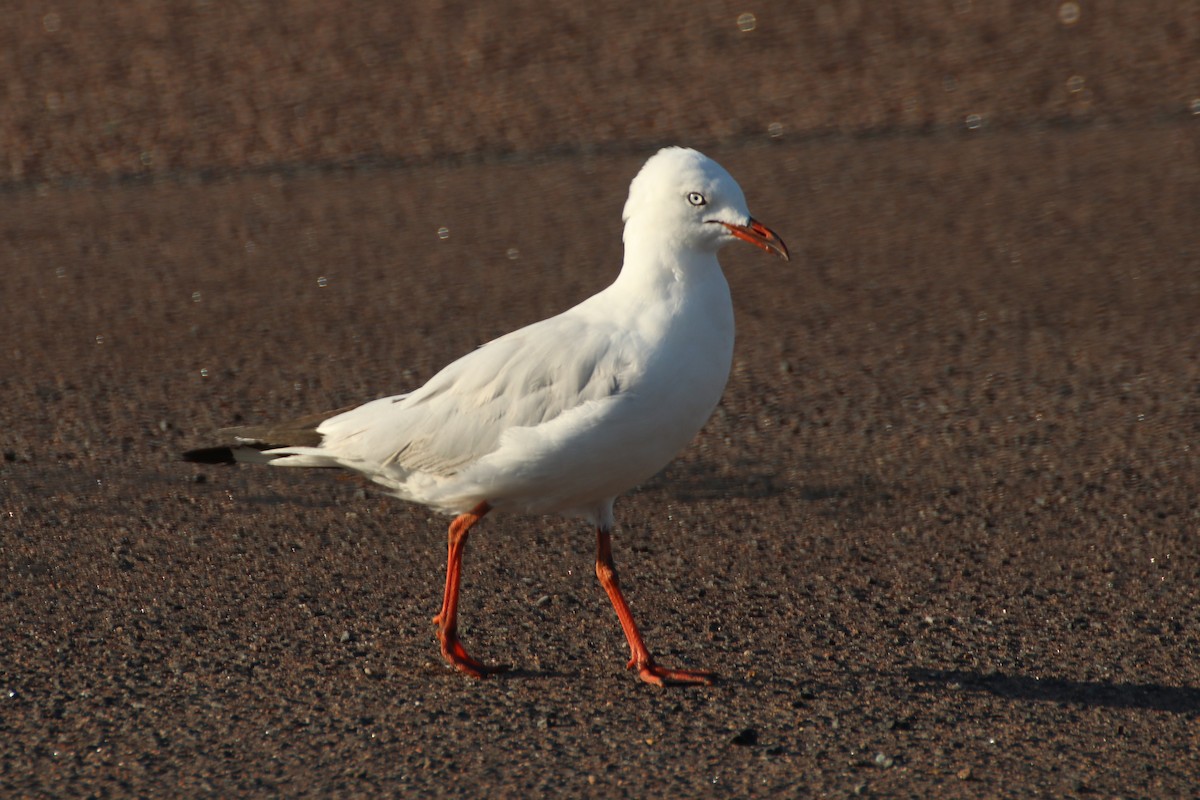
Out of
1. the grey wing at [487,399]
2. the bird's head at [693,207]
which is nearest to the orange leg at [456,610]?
the grey wing at [487,399]

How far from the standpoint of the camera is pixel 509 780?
171 inches

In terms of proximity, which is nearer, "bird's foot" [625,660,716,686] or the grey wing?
the grey wing

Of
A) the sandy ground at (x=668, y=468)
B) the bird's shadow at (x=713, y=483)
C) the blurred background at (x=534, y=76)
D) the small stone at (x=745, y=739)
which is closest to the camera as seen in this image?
the small stone at (x=745, y=739)

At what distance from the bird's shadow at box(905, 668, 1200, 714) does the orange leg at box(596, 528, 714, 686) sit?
27.8 inches

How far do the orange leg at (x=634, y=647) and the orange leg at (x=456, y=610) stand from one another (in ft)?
1.33

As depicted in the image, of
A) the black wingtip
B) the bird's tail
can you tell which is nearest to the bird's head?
the bird's tail

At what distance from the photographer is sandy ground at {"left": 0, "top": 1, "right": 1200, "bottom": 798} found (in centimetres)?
468

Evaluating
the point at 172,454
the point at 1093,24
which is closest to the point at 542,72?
the point at 1093,24

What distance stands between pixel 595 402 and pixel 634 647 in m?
0.84

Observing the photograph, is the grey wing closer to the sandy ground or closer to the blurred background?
the sandy ground

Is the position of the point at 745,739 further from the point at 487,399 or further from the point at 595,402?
the point at 487,399

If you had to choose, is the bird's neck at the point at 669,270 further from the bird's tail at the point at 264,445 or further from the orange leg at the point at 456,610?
the bird's tail at the point at 264,445

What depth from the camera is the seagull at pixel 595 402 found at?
479cm

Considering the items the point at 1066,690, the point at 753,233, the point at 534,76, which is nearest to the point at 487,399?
the point at 753,233
